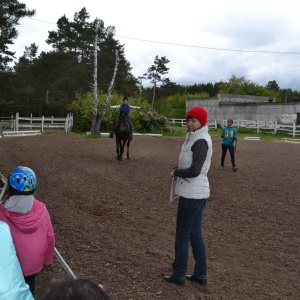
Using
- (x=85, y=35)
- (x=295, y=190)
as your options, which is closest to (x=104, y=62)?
(x=85, y=35)

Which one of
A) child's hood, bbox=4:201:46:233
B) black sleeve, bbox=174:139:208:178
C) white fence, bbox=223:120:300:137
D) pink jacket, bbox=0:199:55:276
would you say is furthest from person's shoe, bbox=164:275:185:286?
white fence, bbox=223:120:300:137

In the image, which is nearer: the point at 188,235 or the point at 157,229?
the point at 188,235

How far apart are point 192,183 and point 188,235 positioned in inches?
22.9

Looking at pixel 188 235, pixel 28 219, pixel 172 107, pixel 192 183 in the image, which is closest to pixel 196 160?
pixel 192 183

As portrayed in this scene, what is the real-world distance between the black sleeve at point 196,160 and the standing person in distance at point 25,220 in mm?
1597

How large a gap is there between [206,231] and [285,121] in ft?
115

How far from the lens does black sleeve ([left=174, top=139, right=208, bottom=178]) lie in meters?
4.29

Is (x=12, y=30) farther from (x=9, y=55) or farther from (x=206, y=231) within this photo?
(x=206, y=231)

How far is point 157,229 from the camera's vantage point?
683 centimetres

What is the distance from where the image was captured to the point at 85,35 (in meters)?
47.0

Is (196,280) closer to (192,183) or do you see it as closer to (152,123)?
(192,183)

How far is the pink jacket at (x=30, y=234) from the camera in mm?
3279

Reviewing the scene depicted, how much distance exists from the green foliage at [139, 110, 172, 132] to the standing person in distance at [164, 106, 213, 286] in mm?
30820

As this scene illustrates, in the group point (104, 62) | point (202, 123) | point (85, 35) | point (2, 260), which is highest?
point (85, 35)
